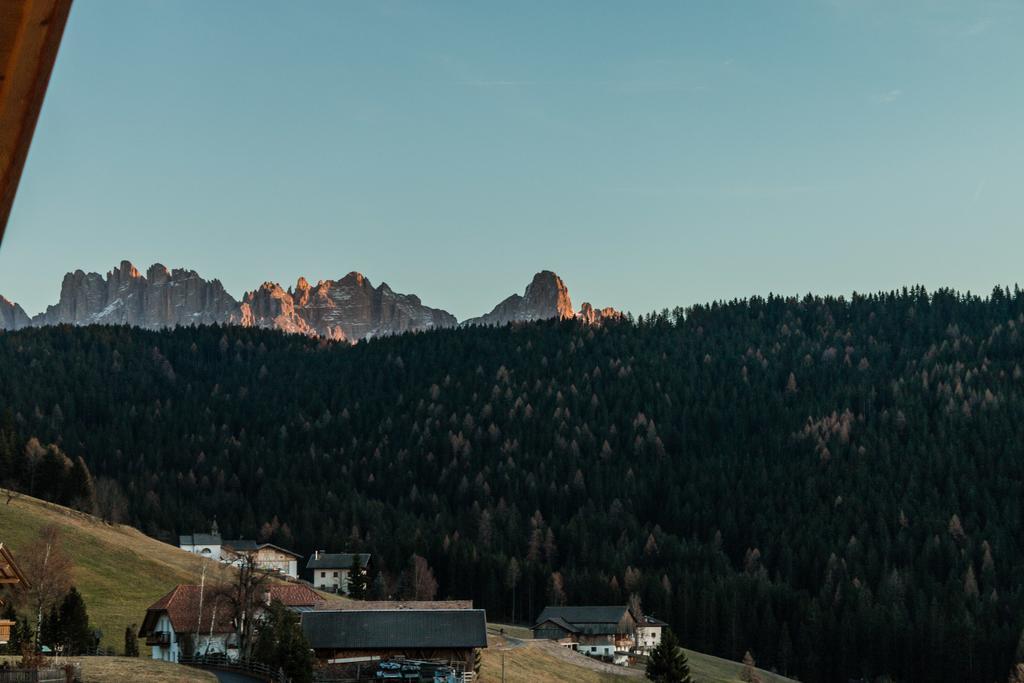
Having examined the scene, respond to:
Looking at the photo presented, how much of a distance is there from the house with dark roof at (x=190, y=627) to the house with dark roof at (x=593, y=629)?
206 feet

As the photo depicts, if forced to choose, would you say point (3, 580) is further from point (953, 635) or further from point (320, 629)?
point (953, 635)

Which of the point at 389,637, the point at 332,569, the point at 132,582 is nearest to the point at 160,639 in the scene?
the point at 389,637

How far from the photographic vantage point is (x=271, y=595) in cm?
10762

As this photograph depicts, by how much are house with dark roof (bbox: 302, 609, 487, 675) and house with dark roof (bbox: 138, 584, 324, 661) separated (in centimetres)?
525

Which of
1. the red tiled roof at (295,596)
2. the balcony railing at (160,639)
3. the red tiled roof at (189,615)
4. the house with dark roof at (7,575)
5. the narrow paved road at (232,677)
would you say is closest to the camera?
the house with dark roof at (7,575)

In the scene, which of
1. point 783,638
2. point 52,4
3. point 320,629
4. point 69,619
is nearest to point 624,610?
point 783,638

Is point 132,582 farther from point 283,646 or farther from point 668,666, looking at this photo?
Result: point 668,666

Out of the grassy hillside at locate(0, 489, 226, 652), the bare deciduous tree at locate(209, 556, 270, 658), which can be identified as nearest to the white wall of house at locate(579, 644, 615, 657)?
the grassy hillside at locate(0, 489, 226, 652)

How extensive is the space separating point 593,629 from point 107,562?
6157 cm

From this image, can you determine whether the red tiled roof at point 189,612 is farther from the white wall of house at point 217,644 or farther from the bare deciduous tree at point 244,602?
the bare deciduous tree at point 244,602

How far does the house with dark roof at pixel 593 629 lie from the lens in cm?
15200

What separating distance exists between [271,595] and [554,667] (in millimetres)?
25420

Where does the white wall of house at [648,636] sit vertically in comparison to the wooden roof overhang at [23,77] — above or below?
above

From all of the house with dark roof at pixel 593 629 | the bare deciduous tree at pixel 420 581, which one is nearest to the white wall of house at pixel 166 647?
the house with dark roof at pixel 593 629
